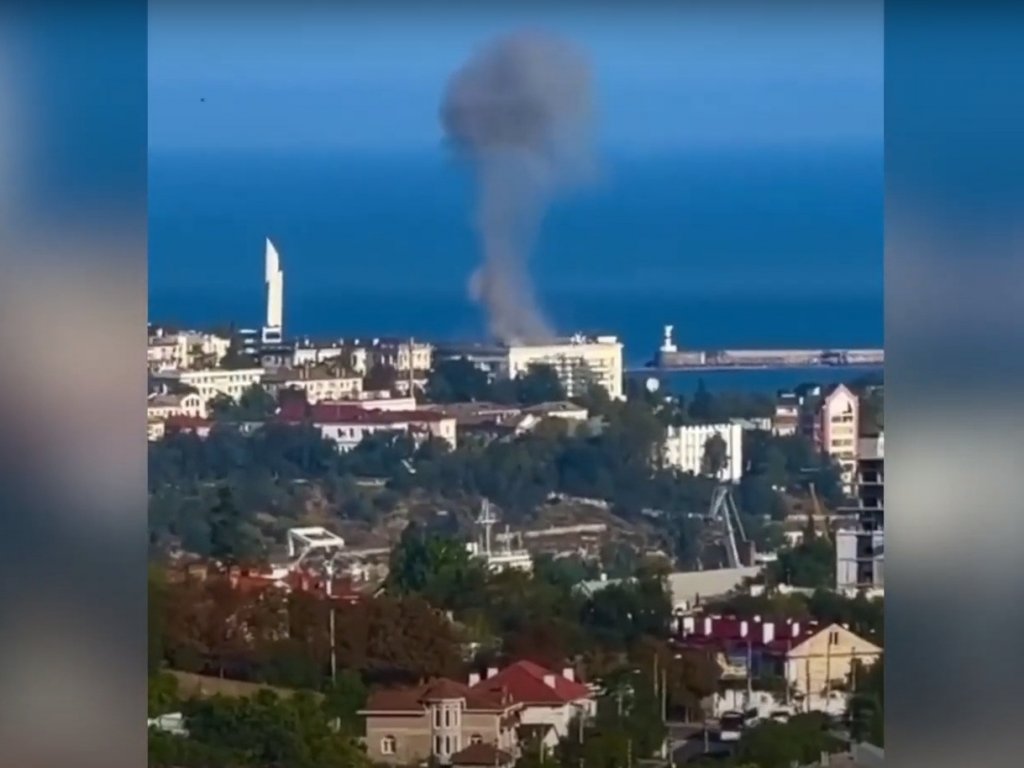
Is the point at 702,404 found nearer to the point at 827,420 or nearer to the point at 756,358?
the point at 756,358

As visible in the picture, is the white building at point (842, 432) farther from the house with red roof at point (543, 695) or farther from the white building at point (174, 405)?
the white building at point (174, 405)

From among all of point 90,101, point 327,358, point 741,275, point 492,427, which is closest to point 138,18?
point 90,101

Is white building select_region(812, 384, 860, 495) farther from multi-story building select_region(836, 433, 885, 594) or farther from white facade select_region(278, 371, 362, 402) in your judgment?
white facade select_region(278, 371, 362, 402)

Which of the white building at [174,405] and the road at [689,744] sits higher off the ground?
the white building at [174,405]

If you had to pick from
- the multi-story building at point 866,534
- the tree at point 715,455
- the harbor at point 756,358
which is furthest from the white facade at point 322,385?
the multi-story building at point 866,534

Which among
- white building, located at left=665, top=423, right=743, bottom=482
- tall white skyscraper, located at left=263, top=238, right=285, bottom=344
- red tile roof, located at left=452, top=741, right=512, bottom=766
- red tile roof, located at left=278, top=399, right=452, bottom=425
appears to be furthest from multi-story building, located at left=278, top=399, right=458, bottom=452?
red tile roof, located at left=452, top=741, right=512, bottom=766

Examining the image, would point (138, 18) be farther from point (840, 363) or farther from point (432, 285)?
point (840, 363)


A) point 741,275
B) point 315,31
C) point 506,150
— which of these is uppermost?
point 315,31
